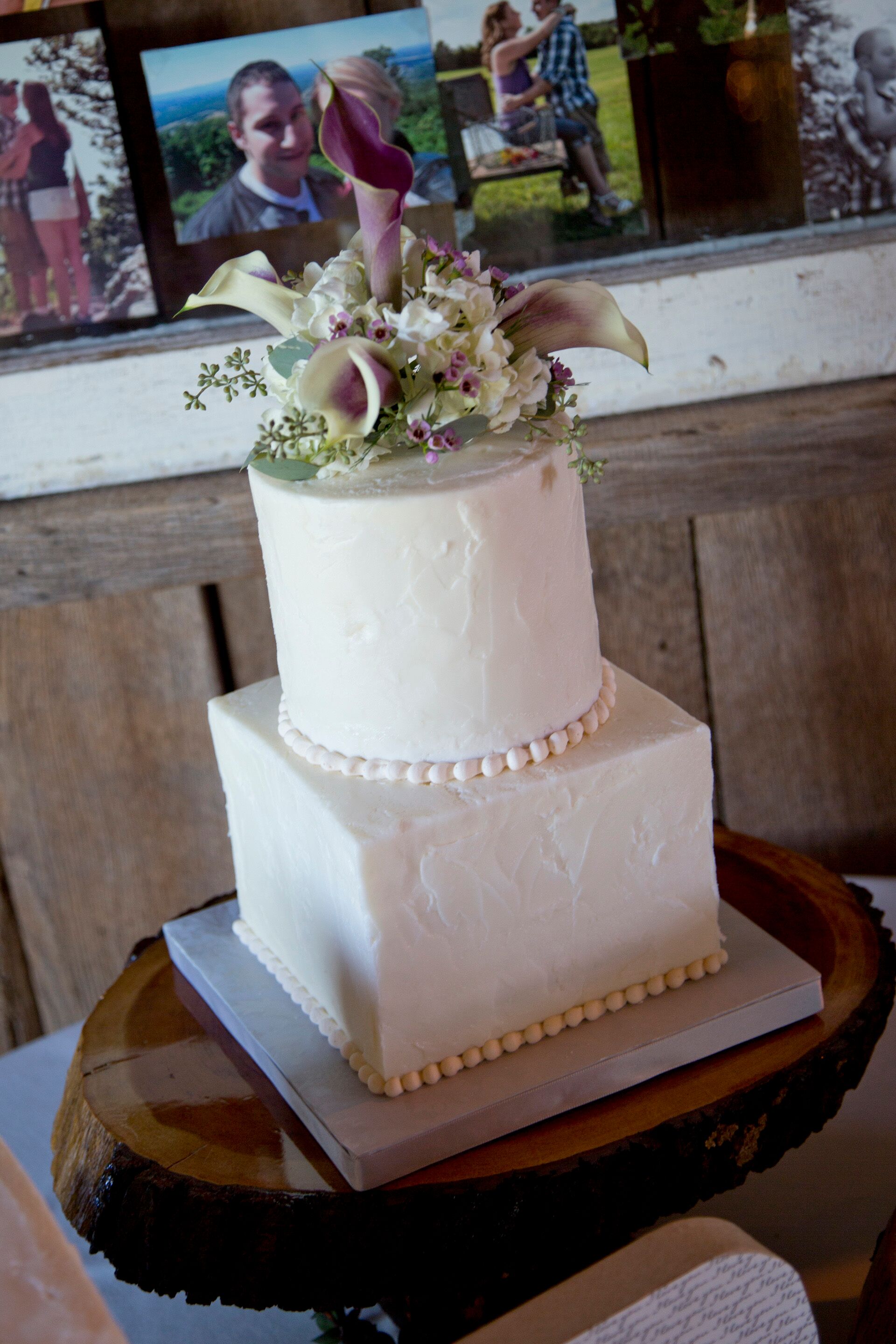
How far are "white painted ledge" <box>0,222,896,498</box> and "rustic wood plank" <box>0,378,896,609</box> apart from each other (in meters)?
0.02

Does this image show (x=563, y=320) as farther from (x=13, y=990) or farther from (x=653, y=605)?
(x=13, y=990)

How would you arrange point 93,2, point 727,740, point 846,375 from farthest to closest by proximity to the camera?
point 727,740 → point 846,375 → point 93,2

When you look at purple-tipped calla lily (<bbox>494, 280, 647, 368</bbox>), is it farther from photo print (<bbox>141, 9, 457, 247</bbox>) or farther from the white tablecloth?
the white tablecloth

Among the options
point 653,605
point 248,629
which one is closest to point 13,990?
point 248,629

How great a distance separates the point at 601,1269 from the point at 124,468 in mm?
1143

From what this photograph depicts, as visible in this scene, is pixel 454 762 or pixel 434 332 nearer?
pixel 434 332

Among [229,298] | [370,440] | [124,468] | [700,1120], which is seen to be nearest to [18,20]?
[124,468]

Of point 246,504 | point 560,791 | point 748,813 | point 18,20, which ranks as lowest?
point 748,813

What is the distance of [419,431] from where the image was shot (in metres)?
0.91

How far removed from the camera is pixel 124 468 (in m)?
1.60

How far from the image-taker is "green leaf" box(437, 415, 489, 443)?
0.96 metres

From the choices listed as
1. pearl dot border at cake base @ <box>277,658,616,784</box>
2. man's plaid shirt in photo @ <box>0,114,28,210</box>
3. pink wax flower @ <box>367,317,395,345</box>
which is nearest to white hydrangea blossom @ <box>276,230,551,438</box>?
pink wax flower @ <box>367,317,395,345</box>

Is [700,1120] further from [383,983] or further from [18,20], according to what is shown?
[18,20]

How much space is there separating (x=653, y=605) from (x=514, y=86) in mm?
683
